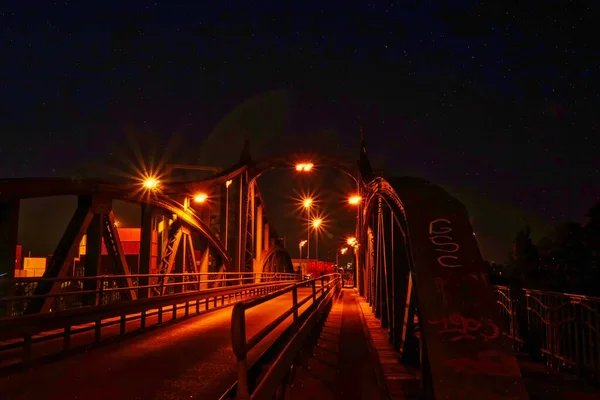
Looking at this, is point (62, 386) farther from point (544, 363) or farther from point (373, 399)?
point (544, 363)

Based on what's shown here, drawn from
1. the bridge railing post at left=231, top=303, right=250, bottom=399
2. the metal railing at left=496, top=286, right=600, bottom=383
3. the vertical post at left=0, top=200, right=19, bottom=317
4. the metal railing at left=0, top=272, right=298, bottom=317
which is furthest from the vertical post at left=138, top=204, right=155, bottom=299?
the bridge railing post at left=231, top=303, right=250, bottom=399

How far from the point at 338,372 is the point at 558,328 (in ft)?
11.2

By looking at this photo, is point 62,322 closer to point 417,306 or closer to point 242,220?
point 417,306

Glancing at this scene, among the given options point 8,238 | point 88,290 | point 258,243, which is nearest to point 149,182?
point 8,238

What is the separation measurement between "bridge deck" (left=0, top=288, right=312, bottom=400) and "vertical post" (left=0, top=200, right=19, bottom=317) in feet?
8.62

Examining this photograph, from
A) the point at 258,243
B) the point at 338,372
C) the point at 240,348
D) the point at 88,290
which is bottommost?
the point at 338,372

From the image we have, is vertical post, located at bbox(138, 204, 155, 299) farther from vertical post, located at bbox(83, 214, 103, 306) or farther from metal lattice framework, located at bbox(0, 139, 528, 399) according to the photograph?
vertical post, located at bbox(83, 214, 103, 306)

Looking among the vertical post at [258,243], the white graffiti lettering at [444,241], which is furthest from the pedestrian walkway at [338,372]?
the vertical post at [258,243]

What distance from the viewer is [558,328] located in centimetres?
818

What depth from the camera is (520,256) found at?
142 feet

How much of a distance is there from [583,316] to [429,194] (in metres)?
3.34

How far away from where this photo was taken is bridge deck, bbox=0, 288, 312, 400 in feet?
21.1

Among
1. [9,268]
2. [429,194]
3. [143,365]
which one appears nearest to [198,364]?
[143,365]

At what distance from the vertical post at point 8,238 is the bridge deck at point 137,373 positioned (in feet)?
8.62
